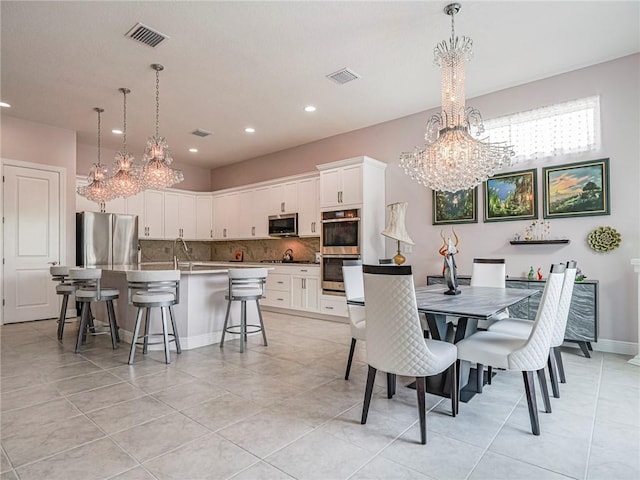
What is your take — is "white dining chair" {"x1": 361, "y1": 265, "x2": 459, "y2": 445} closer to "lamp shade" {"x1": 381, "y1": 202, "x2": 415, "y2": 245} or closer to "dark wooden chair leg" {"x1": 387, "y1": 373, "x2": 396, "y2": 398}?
"dark wooden chair leg" {"x1": 387, "y1": 373, "x2": 396, "y2": 398}

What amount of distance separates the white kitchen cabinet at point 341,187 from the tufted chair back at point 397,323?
3.42m

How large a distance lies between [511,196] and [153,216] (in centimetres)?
657

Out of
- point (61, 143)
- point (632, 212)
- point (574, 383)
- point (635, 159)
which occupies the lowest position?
point (574, 383)

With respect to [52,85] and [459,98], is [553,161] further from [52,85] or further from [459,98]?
[52,85]

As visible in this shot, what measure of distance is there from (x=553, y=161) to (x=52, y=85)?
20.0ft

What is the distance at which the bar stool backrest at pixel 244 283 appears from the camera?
402 cm

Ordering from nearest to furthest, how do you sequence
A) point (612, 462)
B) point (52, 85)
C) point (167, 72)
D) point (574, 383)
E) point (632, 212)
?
point (612, 462) → point (574, 383) → point (632, 212) → point (167, 72) → point (52, 85)

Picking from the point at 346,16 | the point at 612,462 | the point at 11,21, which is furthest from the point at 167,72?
the point at 612,462

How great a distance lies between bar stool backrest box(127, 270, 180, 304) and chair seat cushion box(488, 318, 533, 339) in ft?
9.76

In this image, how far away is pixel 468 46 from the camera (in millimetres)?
3188

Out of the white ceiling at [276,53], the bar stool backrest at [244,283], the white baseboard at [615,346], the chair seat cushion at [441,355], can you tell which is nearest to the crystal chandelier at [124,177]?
the white ceiling at [276,53]

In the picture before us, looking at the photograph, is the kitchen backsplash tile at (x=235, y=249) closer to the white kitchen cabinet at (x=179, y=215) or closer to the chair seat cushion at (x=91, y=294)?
the white kitchen cabinet at (x=179, y=215)

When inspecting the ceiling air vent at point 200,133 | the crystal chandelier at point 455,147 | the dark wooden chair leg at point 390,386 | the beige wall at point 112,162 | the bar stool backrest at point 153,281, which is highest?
the ceiling air vent at point 200,133

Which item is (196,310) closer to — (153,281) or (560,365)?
(153,281)
